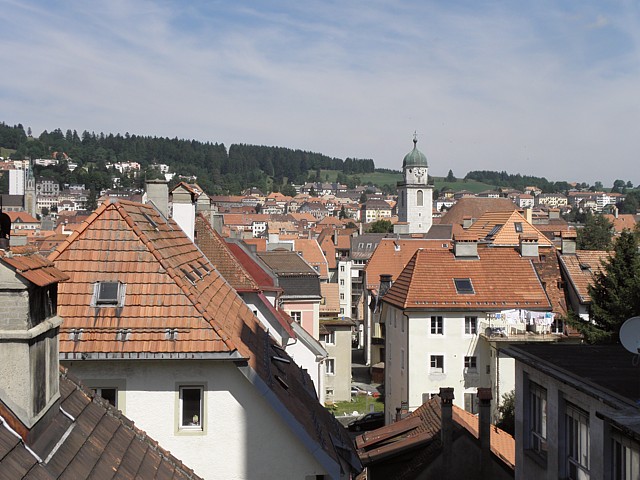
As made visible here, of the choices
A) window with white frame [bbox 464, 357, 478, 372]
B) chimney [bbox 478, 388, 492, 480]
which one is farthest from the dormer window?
window with white frame [bbox 464, 357, 478, 372]

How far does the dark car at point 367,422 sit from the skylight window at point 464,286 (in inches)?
289

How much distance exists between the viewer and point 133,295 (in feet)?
34.8

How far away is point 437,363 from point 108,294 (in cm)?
2131

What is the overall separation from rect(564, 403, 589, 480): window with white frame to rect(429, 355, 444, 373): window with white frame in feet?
60.0

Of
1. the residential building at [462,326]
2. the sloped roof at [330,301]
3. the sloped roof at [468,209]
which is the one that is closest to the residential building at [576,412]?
the residential building at [462,326]

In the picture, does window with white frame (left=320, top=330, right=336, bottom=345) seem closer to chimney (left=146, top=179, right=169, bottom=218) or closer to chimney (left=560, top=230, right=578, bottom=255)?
chimney (left=560, top=230, right=578, bottom=255)

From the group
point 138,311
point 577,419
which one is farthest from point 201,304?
point 577,419

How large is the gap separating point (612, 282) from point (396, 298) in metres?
8.56

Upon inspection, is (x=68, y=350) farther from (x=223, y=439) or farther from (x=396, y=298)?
(x=396, y=298)

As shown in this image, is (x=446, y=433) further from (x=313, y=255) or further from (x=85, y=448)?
(x=313, y=255)

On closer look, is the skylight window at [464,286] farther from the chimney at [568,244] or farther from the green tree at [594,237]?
the green tree at [594,237]

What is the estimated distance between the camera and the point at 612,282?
26.4 metres

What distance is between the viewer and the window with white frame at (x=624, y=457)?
9.28 metres

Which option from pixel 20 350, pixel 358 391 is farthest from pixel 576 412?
pixel 358 391
